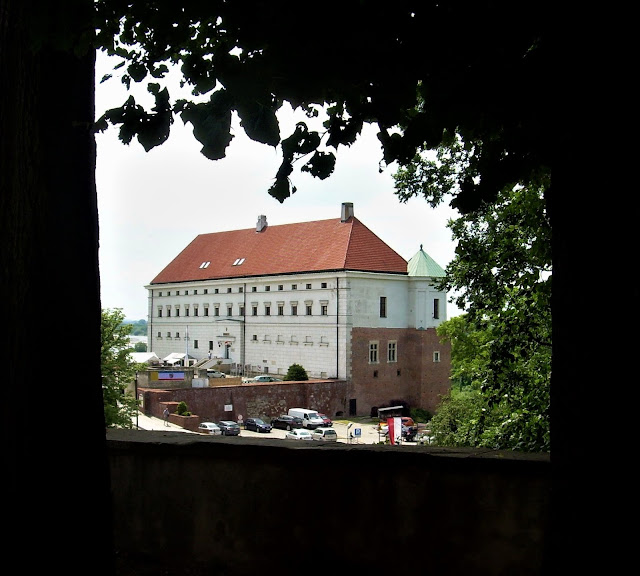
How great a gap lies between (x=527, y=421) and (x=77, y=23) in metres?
6.96

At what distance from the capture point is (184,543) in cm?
389

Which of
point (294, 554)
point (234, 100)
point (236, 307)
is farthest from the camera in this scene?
point (236, 307)

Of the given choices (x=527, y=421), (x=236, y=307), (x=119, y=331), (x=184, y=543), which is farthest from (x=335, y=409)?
(x=184, y=543)

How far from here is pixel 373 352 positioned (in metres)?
46.4

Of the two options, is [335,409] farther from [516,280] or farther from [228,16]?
[228,16]

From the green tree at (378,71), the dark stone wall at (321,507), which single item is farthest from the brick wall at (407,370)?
the green tree at (378,71)

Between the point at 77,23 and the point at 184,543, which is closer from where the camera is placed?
the point at 77,23

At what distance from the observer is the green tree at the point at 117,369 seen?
71.8ft

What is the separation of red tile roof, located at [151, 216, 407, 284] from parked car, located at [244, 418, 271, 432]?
38.5 feet

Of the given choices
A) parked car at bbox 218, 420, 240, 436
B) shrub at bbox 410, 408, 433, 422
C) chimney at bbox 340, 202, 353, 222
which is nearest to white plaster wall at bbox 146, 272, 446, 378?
chimney at bbox 340, 202, 353, 222

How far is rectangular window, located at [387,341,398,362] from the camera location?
4723 cm

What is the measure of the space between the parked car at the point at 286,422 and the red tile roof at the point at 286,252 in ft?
35.4

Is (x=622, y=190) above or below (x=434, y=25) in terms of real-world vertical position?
below

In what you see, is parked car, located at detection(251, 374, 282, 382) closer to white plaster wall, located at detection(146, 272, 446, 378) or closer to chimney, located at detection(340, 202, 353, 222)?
white plaster wall, located at detection(146, 272, 446, 378)
